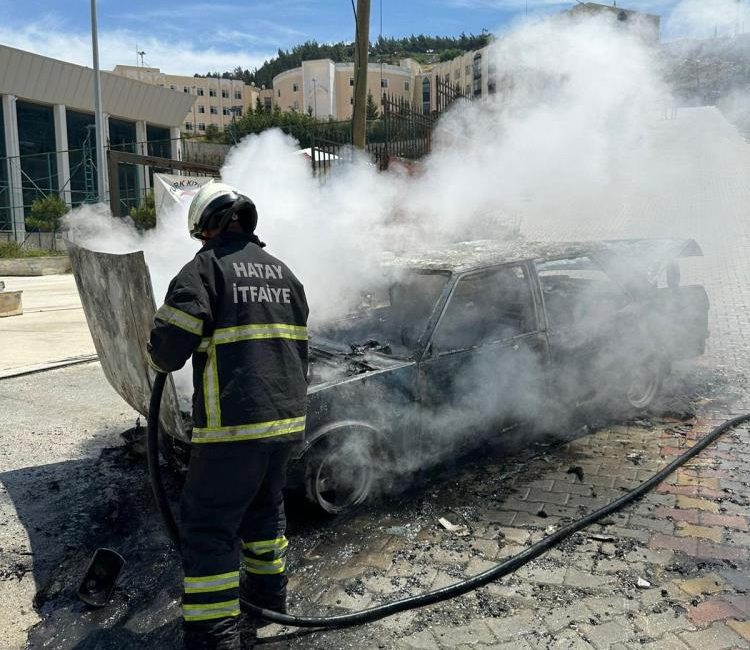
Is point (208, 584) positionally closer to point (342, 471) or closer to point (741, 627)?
point (342, 471)

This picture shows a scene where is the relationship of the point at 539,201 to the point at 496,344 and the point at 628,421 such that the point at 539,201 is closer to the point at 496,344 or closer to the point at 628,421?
the point at 628,421

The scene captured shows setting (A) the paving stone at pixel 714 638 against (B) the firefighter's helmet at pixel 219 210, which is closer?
(A) the paving stone at pixel 714 638

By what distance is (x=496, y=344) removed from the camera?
4312 mm

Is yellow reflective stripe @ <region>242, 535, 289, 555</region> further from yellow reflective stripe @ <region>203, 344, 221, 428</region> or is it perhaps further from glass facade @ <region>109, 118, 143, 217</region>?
glass facade @ <region>109, 118, 143, 217</region>

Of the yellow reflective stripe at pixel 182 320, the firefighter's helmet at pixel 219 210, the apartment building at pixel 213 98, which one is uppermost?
the apartment building at pixel 213 98

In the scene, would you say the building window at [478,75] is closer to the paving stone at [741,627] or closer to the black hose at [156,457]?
the black hose at [156,457]

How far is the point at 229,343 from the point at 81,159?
1333 inches

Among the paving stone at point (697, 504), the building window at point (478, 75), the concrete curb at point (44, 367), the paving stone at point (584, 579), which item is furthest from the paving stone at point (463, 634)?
the building window at point (478, 75)

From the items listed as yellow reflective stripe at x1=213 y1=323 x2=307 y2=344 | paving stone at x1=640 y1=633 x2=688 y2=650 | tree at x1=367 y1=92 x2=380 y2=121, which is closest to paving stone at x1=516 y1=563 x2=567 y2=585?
paving stone at x1=640 y1=633 x2=688 y2=650

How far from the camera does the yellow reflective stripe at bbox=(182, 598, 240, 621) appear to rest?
8.25 feet

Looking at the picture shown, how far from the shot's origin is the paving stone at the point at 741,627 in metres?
2.61

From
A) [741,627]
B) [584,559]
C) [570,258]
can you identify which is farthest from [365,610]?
[570,258]

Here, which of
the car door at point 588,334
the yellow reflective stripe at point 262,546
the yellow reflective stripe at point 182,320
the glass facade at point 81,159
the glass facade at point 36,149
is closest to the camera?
the yellow reflective stripe at point 182,320

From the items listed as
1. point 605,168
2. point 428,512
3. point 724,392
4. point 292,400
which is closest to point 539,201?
point 605,168
